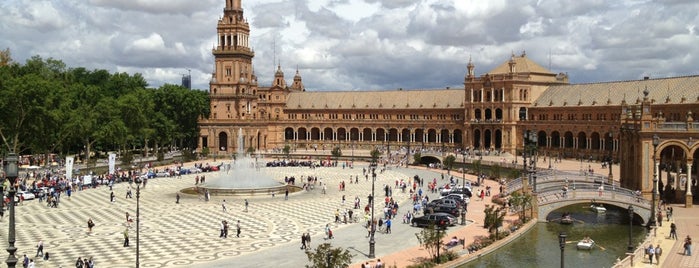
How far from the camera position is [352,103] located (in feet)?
454

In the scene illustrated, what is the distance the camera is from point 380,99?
137 m

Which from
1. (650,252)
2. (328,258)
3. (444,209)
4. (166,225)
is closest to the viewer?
(328,258)

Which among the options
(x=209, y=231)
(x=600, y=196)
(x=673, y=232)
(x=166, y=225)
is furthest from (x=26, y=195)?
(x=673, y=232)

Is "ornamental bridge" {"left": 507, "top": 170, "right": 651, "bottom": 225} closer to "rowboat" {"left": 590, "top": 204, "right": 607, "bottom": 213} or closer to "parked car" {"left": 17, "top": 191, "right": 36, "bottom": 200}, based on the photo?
"rowboat" {"left": 590, "top": 204, "right": 607, "bottom": 213}

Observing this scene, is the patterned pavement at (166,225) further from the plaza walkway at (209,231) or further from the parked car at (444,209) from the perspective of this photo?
the parked car at (444,209)

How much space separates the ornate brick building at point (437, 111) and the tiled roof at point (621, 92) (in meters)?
0.19

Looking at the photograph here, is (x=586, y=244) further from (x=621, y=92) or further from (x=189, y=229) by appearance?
(x=621, y=92)

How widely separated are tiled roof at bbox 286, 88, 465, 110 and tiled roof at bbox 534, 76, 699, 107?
19297mm

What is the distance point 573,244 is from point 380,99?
97.3m

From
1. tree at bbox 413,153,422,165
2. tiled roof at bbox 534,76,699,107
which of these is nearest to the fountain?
tree at bbox 413,153,422,165

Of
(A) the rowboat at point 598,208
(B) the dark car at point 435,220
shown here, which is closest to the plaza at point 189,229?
(B) the dark car at point 435,220

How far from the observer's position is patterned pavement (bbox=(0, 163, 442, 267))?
36156mm

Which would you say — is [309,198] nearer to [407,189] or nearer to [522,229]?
[407,189]

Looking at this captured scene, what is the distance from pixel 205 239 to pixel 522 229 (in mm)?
21091
